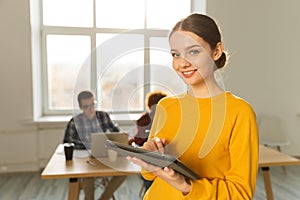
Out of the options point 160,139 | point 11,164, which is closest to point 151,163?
point 160,139

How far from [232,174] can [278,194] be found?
2963mm

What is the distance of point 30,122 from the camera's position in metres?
3.89

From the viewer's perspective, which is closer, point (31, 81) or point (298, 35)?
point (31, 81)

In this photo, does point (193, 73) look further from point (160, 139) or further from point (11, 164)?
point (11, 164)

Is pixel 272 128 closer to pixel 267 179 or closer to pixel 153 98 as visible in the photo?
pixel 267 179

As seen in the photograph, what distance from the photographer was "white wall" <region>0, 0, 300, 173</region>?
3777 mm

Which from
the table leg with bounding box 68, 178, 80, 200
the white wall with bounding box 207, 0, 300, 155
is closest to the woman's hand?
the table leg with bounding box 68, 178, 80, 200

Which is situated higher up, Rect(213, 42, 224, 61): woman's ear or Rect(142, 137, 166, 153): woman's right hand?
Rect(213, 42, 224, 61): woman's ear

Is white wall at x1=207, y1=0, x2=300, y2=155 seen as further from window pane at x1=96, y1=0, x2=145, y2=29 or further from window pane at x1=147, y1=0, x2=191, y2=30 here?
window pane at x1=96, y1=0, x2=145, y2=29

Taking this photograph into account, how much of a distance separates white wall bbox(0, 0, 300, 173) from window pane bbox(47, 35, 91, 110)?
1.88 ft

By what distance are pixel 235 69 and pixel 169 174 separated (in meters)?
3.92

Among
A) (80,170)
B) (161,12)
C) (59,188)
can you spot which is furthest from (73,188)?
(161,12)

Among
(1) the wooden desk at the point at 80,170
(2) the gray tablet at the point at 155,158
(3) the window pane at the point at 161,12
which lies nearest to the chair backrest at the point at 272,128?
(3) the window pane at the point at 161,12

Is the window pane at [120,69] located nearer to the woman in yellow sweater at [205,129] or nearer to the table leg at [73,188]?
the woman in yellow sweater at [205,129]
